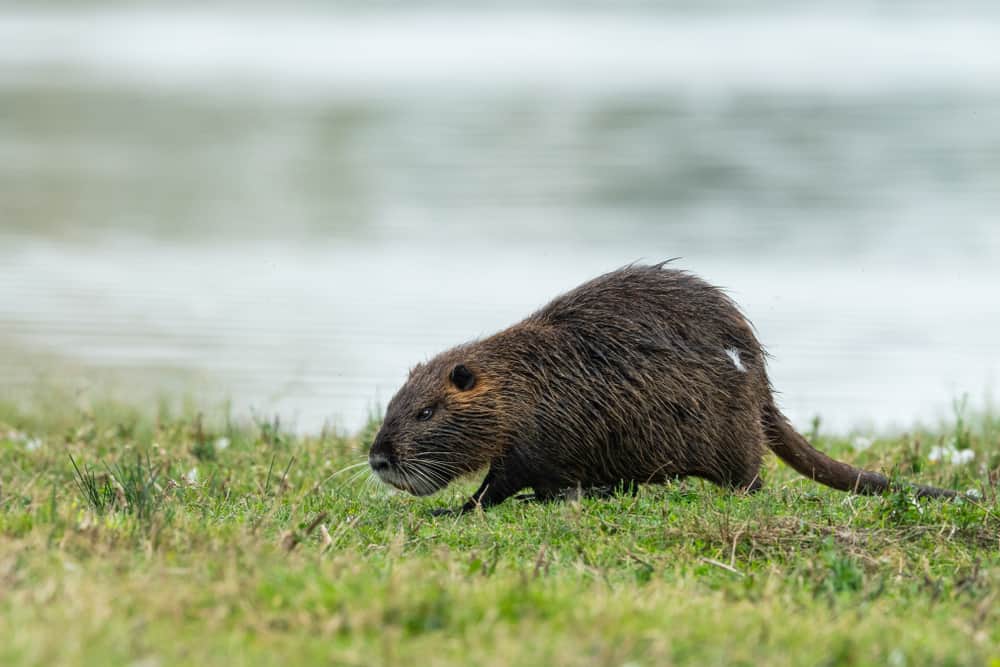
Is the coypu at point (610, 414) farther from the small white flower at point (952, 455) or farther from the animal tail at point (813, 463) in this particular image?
the small white flower at point (952, 455)

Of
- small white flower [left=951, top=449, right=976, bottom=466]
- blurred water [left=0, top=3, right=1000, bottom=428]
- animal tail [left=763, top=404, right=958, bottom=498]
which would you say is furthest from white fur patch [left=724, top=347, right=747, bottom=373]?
blurred water [left=0, top=3, right=1000, bottom=428]

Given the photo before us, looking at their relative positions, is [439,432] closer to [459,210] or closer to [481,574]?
[481,574]

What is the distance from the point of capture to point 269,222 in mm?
18609

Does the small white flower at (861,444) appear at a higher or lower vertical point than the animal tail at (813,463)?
lower

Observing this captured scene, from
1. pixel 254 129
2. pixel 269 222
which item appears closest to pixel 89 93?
pixel 254 129

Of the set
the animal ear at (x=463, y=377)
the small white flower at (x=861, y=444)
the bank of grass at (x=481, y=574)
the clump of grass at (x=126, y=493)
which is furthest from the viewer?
the small white flower at (x=861, y=444)

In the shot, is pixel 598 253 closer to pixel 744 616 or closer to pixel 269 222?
pixel 269 222

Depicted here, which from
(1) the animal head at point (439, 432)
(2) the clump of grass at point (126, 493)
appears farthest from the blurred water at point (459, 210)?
(2) the clump of grass at point (126, 493)

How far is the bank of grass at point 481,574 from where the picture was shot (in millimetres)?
3438

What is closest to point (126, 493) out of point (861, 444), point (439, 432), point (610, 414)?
point (439, 432)

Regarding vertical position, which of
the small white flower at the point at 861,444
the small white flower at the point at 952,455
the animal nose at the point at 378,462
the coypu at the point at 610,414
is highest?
the coypu at the point at 610,414

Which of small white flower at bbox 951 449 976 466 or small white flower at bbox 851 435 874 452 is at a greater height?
small white flower at bbox 951 449 976 466

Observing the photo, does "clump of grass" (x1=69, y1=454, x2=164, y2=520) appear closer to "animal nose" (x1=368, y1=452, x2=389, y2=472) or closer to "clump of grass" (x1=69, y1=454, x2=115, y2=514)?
"clump of grass" (x1=69, y1=454, x2=115, y2=514)

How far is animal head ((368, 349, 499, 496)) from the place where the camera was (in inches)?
231
